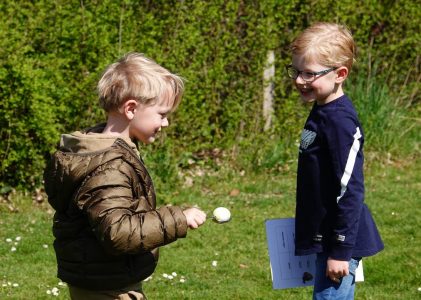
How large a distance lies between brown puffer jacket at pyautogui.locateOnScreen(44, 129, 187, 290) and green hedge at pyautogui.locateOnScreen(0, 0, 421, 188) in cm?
418

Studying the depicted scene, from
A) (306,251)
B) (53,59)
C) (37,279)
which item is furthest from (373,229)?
(53,59)

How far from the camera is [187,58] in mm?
8555

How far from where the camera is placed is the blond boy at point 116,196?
127 inches

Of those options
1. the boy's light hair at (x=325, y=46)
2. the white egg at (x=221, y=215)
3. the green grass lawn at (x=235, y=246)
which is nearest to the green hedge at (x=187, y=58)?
the green grass lawn at (x=235, y=246)

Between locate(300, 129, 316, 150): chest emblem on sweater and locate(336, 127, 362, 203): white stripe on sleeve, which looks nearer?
locate(336, 127, 362, 203): white stripe on sleeve

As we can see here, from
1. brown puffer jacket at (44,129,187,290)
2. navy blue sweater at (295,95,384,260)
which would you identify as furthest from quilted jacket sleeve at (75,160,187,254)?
navy blue sweater at (295,95,384,260)

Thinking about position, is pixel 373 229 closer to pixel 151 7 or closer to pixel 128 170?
pixel 128 170

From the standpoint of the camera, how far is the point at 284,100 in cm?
906

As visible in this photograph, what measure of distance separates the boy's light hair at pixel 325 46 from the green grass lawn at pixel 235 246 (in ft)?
6.92

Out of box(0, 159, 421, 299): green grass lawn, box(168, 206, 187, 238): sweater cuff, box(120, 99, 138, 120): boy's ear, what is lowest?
box(0, 159, 421, 299): green grass lawn

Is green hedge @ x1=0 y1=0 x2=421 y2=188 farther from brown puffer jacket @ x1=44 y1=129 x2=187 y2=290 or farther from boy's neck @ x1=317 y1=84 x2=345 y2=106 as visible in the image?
brown puffer jacket @ x1=44 y1=129 x2=187 y2=290

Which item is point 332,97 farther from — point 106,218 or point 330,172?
point 106,218

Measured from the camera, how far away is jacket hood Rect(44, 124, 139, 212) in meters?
3.28

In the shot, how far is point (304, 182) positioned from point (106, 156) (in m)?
0.92
